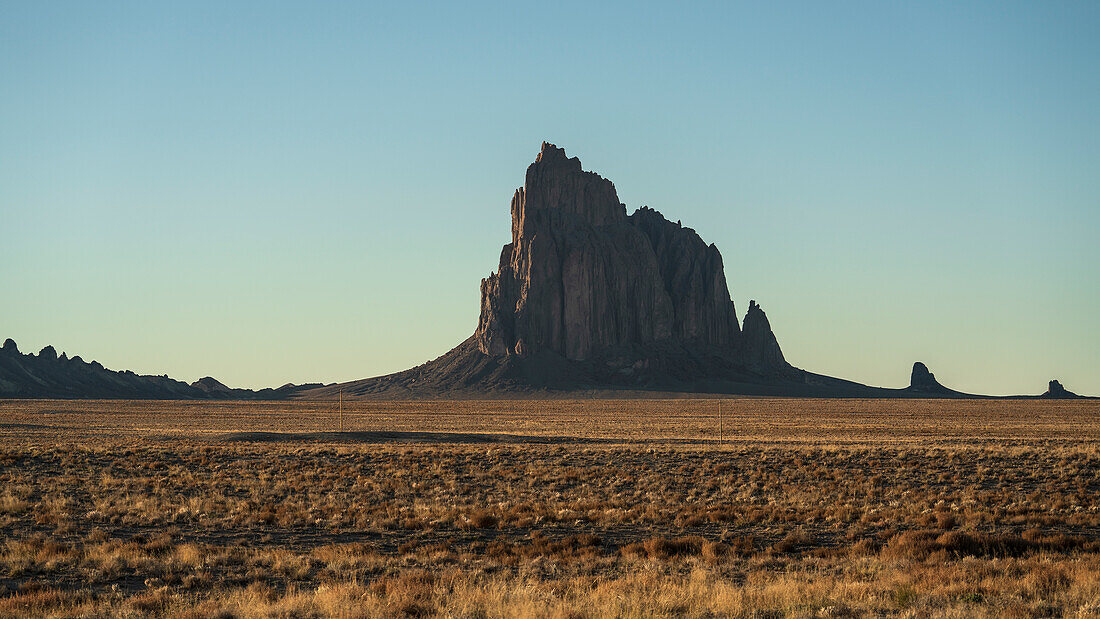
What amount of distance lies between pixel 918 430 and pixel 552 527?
53.6 metres

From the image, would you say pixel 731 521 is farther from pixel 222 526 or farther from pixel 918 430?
pixel 918 430

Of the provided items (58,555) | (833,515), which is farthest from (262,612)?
(833,515)

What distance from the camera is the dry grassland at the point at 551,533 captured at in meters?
11.5

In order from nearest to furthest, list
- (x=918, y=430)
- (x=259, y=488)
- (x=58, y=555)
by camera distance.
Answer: (x=58, y=555)
(x=259, y=488)
(x=918, y=430)

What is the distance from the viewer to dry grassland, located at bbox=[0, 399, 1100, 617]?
1152cm

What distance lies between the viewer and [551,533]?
18.7 meters

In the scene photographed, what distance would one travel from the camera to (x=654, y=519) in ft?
66.9

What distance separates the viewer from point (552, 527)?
63.9 ft

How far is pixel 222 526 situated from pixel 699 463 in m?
18.5

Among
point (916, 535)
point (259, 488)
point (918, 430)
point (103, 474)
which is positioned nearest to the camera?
point (916, 535)

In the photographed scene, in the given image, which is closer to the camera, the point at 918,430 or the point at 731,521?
the point at 731,521

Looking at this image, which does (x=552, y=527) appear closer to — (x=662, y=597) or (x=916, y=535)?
(x=916, y=535)

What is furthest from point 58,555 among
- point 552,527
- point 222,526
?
point 552,527

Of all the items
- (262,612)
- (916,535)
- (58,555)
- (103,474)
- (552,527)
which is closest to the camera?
(262,612)
